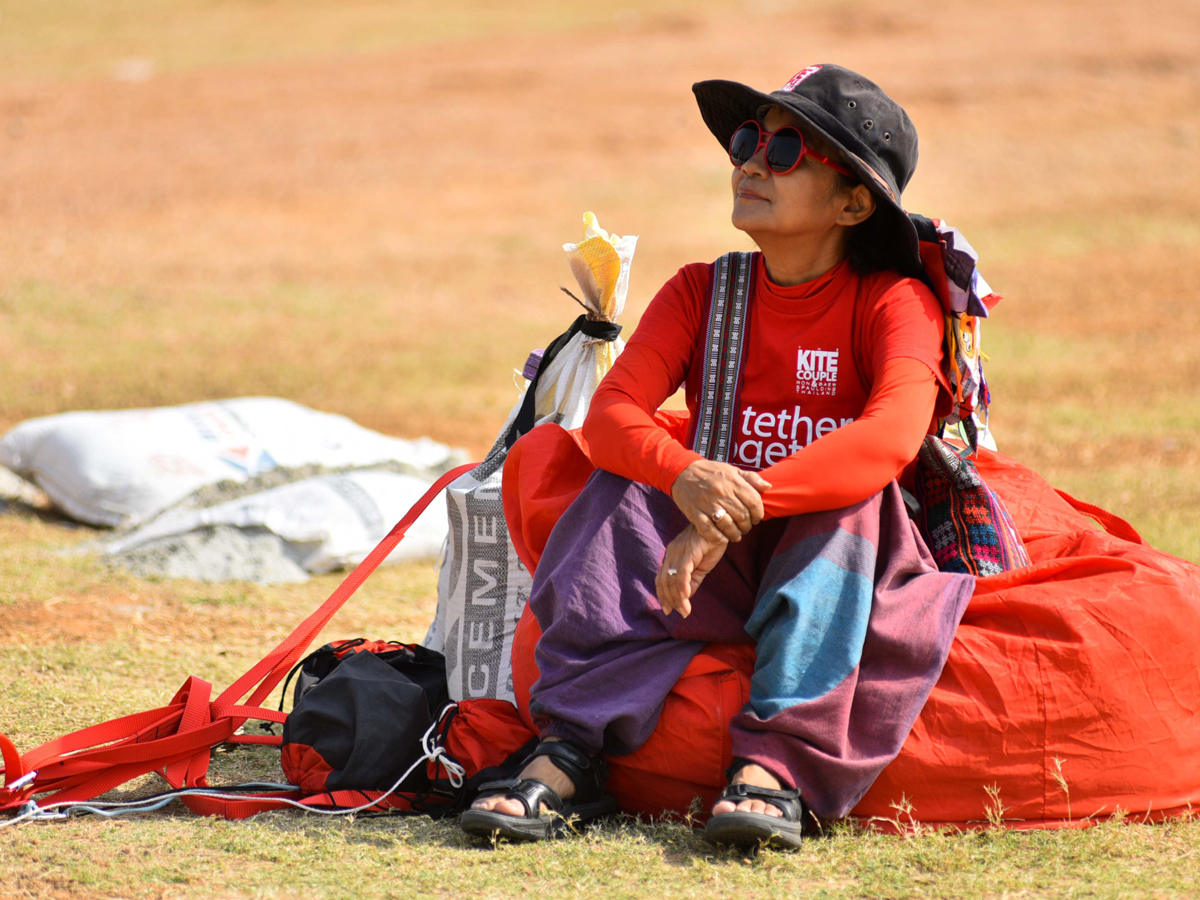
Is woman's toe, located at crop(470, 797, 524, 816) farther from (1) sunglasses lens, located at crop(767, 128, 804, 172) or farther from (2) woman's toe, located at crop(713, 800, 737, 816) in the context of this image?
(1) sunglasses lens, located at crop(767, 128, 804, 172)

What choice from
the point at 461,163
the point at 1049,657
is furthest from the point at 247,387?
the point at 461,163

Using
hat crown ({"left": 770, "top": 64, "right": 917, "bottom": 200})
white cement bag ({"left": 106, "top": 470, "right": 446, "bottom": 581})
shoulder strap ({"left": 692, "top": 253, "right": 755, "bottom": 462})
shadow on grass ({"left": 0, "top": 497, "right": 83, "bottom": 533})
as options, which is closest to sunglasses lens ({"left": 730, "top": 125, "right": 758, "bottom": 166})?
hat crown ({"left": 770, "top": 64, "right": 917, "bottom": 200})

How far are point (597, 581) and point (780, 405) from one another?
0.61 meters

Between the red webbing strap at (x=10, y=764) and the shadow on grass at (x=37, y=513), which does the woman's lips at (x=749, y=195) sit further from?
the shadow on grass at (x=37, y=513)

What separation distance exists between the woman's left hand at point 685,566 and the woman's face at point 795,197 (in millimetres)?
735

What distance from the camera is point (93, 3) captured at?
23.8 m

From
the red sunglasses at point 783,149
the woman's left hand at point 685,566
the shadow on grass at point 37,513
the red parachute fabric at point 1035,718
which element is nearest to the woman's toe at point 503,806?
the red parachute fabric at point 1035,718

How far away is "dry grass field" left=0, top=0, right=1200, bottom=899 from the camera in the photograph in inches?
104

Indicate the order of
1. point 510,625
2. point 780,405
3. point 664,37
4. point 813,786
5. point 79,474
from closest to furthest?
point 813,786, point 780,405, point 510,625, point 79,474, point 664,37

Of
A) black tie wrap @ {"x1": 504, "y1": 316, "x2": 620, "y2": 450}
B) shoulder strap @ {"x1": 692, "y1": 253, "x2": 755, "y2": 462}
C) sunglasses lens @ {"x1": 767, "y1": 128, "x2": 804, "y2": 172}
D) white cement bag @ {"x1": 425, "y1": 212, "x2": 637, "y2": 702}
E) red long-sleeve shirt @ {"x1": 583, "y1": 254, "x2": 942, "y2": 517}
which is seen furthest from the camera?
black tie wrap @ {"x1": 504, "y1": 316, "x2": 620, "y2": 450}

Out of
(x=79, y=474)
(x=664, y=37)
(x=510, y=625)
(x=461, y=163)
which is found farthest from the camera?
(x=664, y=37)

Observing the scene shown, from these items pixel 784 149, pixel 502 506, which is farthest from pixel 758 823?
pixel 784 149

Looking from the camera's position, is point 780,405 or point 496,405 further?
point 496,405

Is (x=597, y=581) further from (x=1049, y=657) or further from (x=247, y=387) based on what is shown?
(x=247, y=387)
